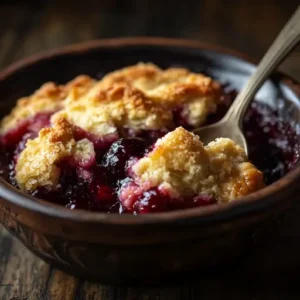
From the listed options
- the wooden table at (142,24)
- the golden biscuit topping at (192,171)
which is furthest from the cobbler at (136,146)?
the wooden table at (142,24)

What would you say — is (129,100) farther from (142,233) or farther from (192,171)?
(142,233)

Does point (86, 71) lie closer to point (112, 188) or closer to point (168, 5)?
A: point (112, 188)

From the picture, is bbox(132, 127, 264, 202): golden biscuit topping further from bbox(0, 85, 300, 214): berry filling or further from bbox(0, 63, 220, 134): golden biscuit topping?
bbox(0, 63, 220, 134): golden biscuit topping

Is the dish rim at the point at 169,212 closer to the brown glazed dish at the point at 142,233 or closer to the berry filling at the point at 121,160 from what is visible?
the brown glazed dish at the point at 142,233

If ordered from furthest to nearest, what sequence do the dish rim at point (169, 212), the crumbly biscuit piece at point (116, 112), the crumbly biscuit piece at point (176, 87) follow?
the crumbly biscuit piece at point (176, 87) → the crumbly biscuit piece at point (116, 112) → the dish rim at point (169, 212)

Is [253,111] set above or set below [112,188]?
above

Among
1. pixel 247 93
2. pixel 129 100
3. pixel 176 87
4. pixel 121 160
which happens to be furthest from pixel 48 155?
pixel 247 93

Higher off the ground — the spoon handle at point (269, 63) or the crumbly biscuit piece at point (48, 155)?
the spoon handle at point (269, 63)


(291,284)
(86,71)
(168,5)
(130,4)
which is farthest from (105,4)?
(291,284)
